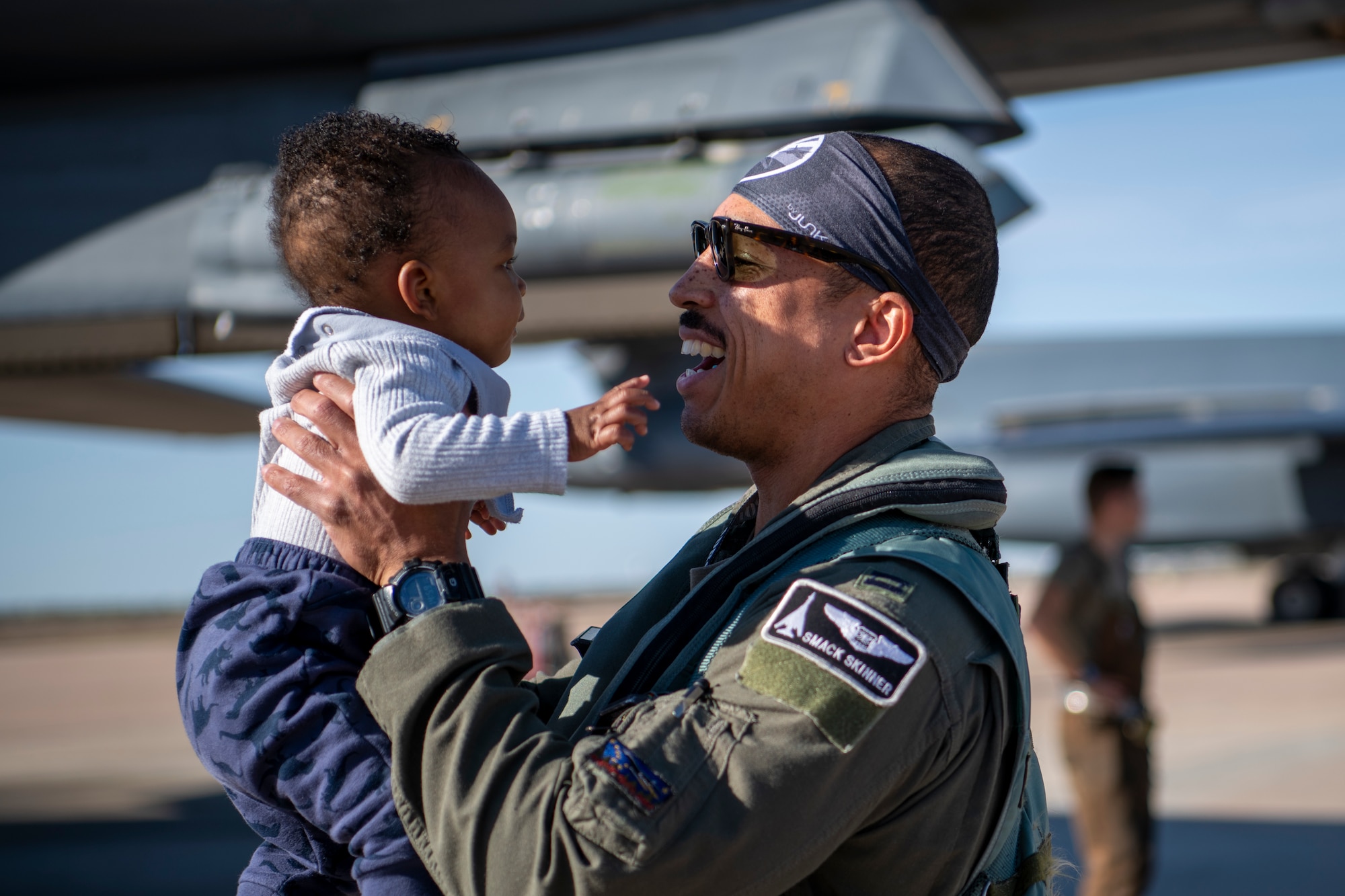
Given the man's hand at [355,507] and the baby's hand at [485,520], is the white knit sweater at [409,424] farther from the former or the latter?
the baby's hand at [485,520]

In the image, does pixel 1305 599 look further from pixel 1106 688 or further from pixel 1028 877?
pixel 1028 877

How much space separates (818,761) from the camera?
126 cm

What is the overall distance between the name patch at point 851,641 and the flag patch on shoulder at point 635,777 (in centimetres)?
21

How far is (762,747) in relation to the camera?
49.9 inches

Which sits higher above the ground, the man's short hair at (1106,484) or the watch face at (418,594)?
the man's short hair at (1106,484)

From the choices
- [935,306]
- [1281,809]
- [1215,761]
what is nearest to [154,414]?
[935,306]

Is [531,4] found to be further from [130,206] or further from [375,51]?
[130,206]

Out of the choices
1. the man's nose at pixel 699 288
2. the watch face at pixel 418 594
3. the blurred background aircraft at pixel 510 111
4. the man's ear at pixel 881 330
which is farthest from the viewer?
the blurred background aircraft at pixel 510 111

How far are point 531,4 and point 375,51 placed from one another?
0.77 meters

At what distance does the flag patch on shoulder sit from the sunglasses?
0.79m

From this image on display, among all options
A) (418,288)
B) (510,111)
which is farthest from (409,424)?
(510,111)

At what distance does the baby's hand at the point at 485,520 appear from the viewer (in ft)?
6.12

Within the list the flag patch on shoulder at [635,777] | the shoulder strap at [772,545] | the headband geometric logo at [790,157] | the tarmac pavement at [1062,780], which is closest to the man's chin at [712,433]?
the shoulder strap at [772,545]

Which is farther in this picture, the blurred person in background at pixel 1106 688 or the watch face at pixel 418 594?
the blurred person in background at pixel 1106 688
